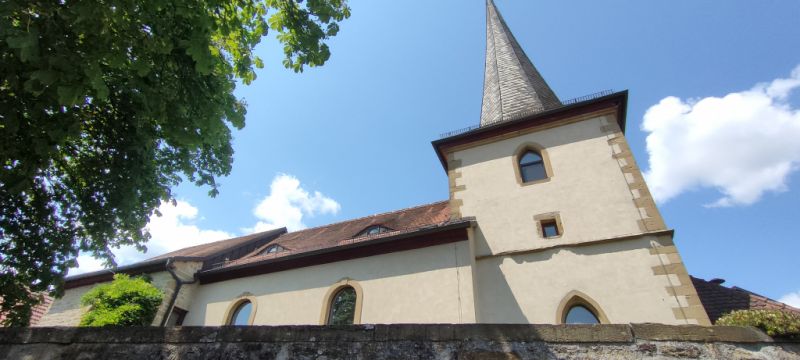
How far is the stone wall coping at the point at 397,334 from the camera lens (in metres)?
2.78

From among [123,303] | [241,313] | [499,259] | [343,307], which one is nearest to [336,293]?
[343,307]

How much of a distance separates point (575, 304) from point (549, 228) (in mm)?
2066

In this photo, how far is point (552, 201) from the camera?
1046 centimetres

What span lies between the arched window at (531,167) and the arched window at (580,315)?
3.79m

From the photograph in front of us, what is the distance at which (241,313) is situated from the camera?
1193 cm

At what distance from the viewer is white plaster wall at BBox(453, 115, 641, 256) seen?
381 inches

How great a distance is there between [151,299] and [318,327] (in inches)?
420

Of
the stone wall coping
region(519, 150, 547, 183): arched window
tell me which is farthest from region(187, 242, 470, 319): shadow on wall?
the stone wall coping

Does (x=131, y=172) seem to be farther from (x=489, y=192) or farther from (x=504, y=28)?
(x=504, y=28)

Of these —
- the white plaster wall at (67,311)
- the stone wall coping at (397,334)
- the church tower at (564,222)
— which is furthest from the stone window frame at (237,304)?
the stone wall coping at (397,334)

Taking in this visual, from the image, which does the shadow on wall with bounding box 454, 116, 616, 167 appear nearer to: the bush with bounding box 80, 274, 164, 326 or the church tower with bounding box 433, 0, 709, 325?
the church tower with bounding box 433, 0, 709, 325

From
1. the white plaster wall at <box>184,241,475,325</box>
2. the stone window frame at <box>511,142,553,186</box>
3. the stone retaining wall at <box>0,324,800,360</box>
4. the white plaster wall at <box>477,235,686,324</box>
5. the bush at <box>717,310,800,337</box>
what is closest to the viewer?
the stone retaining wall at <box>0,324,800,360</box>

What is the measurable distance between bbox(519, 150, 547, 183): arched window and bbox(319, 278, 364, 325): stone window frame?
18.5ft

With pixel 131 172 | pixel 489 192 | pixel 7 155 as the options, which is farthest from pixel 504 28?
pixel 7 155
